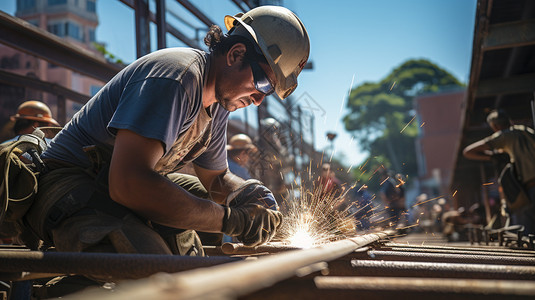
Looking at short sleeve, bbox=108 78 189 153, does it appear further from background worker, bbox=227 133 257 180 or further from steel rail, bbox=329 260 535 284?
background worker, bbox=227 133 257 180

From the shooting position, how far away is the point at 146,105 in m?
1.67

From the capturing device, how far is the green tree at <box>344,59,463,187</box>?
41.9m

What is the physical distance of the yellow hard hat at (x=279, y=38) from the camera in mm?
2275

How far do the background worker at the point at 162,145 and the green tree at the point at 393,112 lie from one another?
4002cm

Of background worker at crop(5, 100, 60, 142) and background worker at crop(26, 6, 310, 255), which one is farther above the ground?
background worker at crop(5, 100, 60, 142)

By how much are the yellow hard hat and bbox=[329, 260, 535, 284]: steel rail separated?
109cm

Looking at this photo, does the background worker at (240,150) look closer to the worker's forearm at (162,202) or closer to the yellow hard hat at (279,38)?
the yellow hard hat at (279,38)

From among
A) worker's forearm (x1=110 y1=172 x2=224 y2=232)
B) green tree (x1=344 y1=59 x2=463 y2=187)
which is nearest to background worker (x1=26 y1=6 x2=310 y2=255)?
worker's forearm (x1=110 y1=172 x2=224 y2=232)

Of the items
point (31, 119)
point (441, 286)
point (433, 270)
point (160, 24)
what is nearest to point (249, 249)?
point (433, 270)

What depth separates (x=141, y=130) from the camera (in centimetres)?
162

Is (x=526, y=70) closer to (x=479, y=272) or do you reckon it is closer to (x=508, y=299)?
(x=479, y=272)

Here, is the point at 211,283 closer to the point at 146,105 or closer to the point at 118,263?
the point at 118,263

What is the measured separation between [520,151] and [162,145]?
4147 millimetres

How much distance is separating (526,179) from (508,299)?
424 cm
